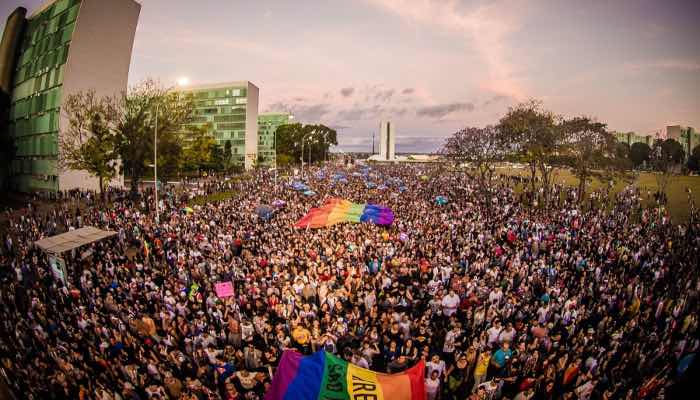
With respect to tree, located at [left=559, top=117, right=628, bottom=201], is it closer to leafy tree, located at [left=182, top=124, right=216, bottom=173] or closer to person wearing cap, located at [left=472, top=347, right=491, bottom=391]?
person wearing cap, located at [left=472, top=347, right=491, bottom=391]

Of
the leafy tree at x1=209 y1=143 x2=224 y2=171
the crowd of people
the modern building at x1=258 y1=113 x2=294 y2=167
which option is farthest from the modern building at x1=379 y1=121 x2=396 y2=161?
the crowd of people

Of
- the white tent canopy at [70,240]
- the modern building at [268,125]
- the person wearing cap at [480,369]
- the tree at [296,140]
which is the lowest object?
the person wearing cap at [480,369]

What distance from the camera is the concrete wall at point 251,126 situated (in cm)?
8519

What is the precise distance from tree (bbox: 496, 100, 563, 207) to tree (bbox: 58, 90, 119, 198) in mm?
39812

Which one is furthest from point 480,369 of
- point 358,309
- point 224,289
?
point 224,289

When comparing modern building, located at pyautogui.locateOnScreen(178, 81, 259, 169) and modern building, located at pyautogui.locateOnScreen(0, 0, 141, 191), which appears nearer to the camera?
modern building, located at pyautogui.locateOnScreen(0, 0, 141, 191)

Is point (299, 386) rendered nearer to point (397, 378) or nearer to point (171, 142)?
point (397, 378)

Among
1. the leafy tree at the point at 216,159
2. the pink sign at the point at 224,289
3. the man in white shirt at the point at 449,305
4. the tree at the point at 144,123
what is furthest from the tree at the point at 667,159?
the leafy tree at the point at 216,159

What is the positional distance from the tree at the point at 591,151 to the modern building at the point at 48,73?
158ft

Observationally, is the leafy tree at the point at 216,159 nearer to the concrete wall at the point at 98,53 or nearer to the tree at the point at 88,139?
the concrete wall at the point at 98,53

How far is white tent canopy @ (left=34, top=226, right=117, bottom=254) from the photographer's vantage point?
13.2 meters

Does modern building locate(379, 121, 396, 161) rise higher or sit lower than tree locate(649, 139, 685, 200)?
higher

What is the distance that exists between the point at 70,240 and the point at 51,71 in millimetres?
25328

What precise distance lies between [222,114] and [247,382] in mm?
94069
